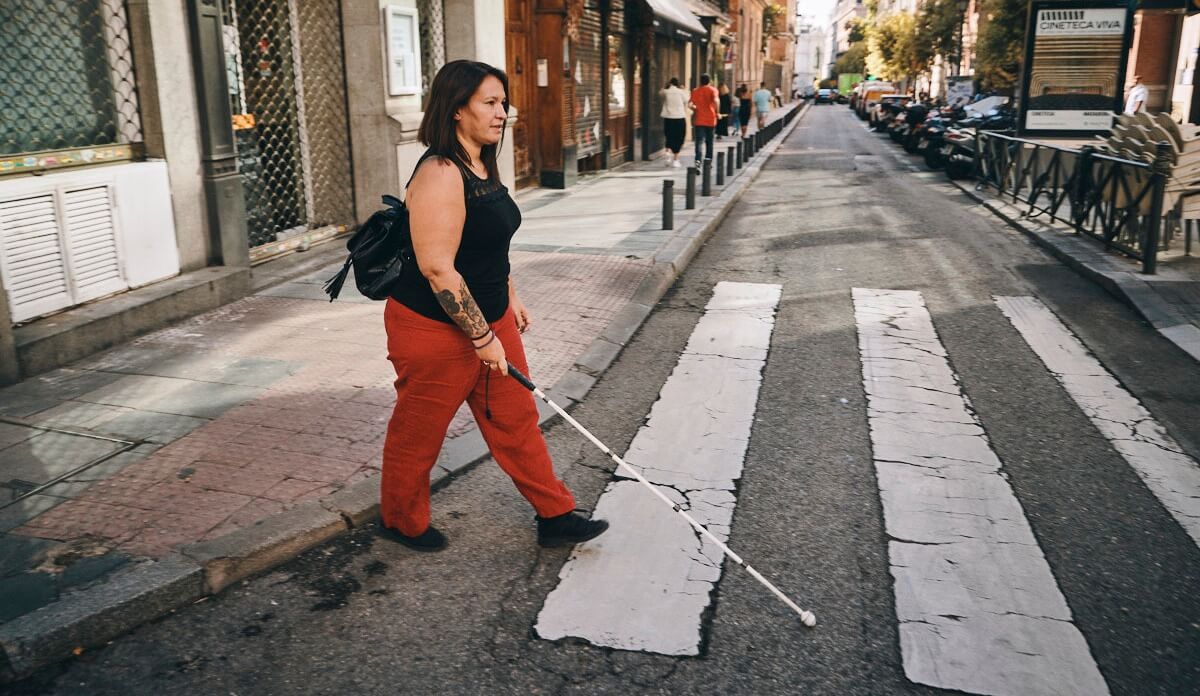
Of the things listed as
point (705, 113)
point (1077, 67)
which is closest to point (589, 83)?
point (705, 113)

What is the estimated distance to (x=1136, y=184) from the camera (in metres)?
9.22

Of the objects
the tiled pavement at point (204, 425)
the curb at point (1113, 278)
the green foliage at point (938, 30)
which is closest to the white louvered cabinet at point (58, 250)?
the tiled pavement at point (204, 425)

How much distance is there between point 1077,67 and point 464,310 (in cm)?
1613

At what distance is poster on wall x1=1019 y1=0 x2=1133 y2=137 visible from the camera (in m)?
16.1

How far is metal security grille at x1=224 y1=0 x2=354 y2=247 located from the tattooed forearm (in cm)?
568

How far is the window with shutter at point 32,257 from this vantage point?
574cm

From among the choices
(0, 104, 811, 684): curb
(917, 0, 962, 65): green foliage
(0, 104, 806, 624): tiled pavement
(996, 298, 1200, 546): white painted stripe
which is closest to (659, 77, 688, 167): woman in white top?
(0, 104, 806, 624): tiled pavement

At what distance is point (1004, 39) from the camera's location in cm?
2920

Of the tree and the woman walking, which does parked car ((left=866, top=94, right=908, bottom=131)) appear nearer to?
the woman walking

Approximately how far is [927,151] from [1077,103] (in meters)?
4.50

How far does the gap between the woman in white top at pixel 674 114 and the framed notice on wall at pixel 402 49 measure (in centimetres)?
975

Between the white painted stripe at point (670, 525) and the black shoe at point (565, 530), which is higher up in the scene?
the black shoe at point (565, 530)

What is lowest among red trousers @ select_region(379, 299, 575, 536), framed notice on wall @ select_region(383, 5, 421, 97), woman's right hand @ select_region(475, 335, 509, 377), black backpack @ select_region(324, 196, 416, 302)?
red trousers @ select_region(379, 299, 575, 536)

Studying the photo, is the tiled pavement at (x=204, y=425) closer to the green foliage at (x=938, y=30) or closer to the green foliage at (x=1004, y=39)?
the green foliage at (x=1004, y=39)
